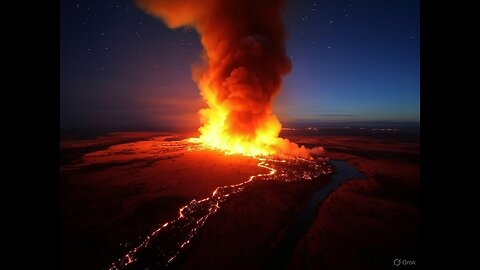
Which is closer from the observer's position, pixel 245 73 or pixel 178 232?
pixel 178 232

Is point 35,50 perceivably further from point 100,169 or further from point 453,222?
point 100,169

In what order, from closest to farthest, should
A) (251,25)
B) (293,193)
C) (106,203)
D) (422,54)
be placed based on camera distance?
(422,54)
(106,203)
(293,193)
(251,25)

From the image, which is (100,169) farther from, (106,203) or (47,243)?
(47,243)

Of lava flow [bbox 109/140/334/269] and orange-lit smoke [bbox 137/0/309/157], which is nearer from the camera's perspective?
lava flow [bbox 109/140/334/269]

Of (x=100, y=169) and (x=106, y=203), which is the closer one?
(x=106, y=203)

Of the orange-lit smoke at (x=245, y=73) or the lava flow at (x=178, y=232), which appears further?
the orange-lit smoke at (x=245, y=73)

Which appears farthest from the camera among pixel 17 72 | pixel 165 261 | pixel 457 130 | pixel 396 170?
pixel 396 170

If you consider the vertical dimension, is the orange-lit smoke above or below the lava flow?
above

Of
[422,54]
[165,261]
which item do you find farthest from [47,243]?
[165,261]

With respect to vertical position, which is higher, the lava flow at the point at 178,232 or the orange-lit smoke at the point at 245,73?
the orange-lit smoke at the point at 245,73

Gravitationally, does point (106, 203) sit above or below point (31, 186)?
below

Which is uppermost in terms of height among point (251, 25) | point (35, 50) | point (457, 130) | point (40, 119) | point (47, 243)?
point (251, 25)
